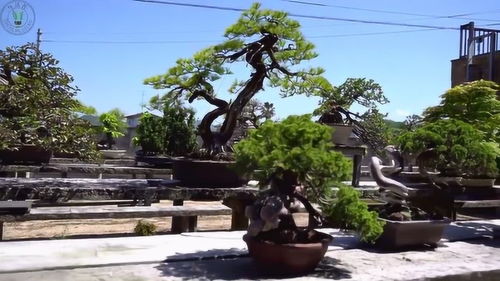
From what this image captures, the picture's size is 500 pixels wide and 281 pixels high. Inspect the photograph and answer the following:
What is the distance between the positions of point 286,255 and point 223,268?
674 mm

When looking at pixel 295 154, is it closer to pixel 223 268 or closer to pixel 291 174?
pixel 291 174

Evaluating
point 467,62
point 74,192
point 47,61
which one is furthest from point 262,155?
point 467,62

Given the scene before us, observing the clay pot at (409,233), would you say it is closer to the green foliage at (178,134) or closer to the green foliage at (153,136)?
the green foliage at (178,134)

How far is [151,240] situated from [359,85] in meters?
7.88

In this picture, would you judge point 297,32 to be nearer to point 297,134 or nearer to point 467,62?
point 297,134

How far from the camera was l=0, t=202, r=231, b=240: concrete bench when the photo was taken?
205 inches

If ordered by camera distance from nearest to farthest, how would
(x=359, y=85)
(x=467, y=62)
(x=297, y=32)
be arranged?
(x=297, y=32) → (x=359, y=85) → (x=467, y=62)

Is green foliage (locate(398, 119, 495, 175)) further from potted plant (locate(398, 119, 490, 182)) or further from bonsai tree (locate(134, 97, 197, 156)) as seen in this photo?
bonsai tree (locate(134, 97, 197, 156))

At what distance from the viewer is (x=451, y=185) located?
812 centimetres

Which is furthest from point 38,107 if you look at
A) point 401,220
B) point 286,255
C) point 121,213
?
point 401,220

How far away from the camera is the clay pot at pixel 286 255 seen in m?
4.32

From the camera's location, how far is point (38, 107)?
5926 millimetres

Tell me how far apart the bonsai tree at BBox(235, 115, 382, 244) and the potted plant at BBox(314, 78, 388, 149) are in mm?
3826

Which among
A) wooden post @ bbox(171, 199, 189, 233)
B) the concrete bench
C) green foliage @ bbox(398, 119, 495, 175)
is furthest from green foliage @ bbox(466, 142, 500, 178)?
wooden post @ bbox(171, 199, 189, 233)
